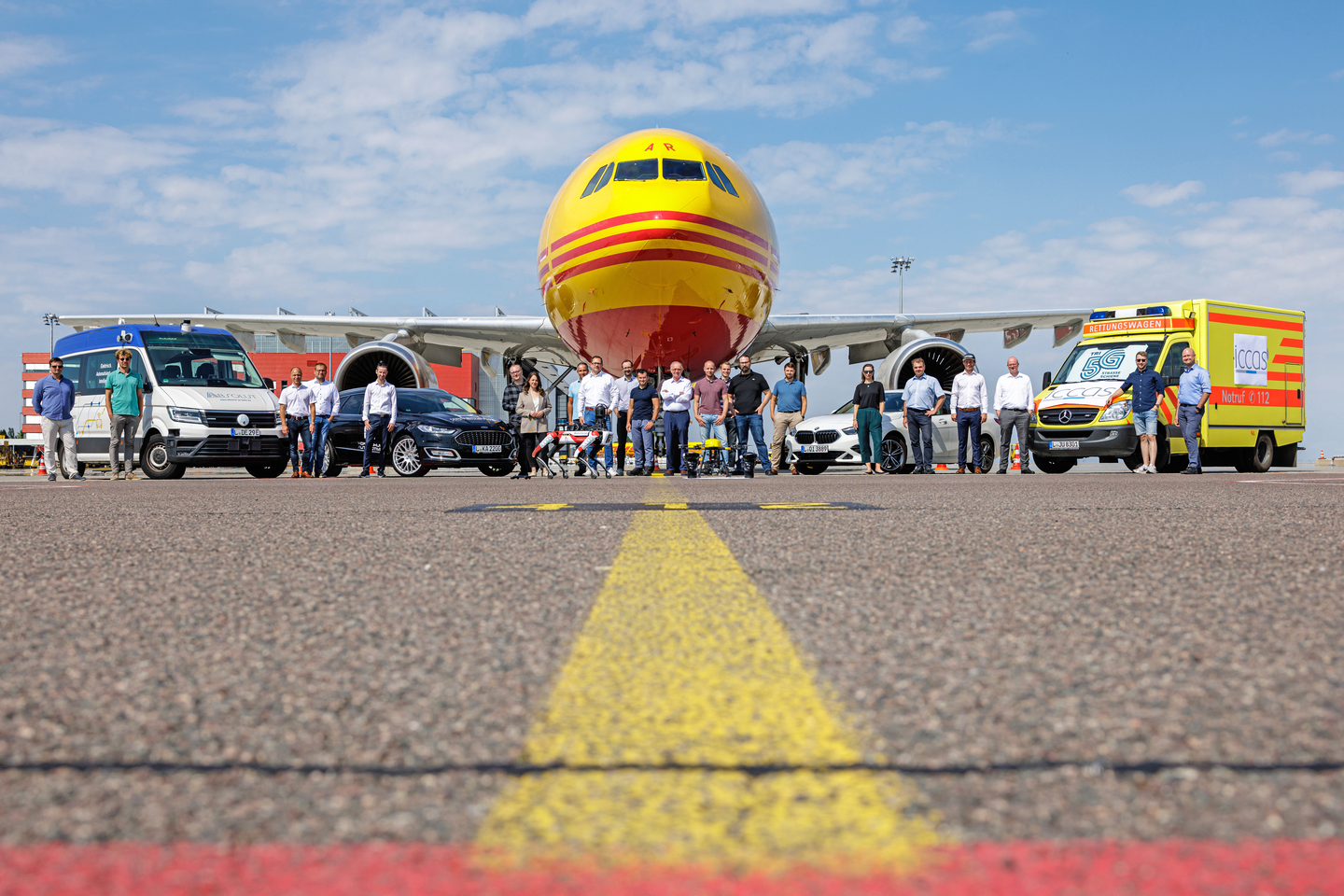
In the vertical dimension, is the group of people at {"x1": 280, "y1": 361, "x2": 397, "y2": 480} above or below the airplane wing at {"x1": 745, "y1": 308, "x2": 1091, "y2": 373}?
below

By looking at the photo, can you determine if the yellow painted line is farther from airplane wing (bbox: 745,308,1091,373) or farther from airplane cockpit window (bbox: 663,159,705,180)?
airplane wing (bbox: 745,308,1091,373)

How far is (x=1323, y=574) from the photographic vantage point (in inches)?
104

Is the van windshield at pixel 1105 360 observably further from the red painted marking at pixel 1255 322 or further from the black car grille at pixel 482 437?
the black car grille at pixel 482 437

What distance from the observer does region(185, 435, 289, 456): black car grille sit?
1258 centimetres

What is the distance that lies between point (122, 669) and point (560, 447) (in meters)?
11.3

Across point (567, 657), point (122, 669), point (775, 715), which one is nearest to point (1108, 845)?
point (775, 715)

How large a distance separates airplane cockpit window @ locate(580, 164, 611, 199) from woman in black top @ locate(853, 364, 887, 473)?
4.43 metres

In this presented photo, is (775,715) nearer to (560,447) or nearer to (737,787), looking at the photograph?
(737,787)

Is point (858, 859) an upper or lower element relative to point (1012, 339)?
lower

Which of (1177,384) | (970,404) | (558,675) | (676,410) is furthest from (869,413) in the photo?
(558,675)

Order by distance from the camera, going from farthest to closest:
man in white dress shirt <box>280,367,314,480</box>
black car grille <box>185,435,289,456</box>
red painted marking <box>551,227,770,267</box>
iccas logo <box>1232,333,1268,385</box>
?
1. iccas logo <box>1232,333,1268,385</box>
2. man in white dress shirt <box>280,367,314,480</box>
3. black car grille <box>185,435,289,456</box>
4. red painted marking <box>551,227,770,267</box>

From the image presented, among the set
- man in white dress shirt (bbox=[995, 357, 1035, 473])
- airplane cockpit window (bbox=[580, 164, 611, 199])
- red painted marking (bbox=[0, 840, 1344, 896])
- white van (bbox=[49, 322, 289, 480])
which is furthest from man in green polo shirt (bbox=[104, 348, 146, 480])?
red painted marking (bbox=[0, 840, 1344, 896])

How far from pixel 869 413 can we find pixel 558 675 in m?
12.3

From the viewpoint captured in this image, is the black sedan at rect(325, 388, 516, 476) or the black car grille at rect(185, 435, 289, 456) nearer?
the black car grille at rect(185, 435, 289, 456)
